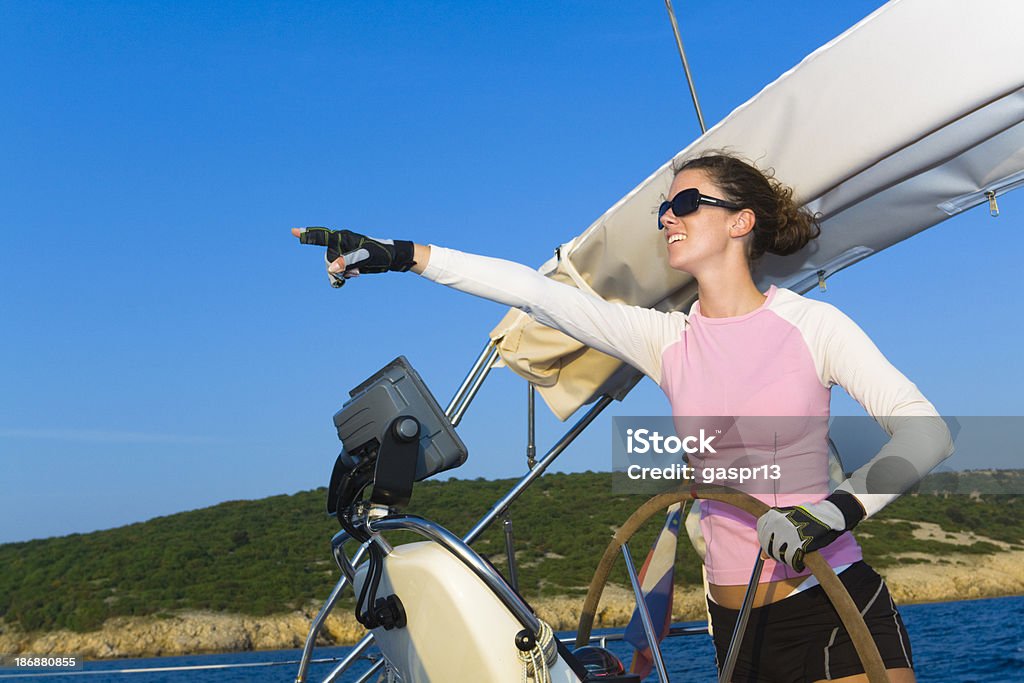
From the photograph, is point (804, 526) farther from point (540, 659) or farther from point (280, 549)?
point (280, 549)

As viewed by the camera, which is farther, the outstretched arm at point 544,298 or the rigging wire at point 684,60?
the rigging wire at point 684,60

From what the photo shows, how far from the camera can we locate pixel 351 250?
147 cm

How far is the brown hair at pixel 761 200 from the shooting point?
1.72 m

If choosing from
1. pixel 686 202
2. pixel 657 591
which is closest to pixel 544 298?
pixel 686 202

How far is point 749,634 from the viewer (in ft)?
5.22

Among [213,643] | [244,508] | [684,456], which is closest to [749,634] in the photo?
[684,456]

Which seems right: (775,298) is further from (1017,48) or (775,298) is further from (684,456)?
(1017,48)

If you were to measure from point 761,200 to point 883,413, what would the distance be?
53 cm

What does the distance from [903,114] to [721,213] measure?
14.2 inches

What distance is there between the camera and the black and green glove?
4.79 feet

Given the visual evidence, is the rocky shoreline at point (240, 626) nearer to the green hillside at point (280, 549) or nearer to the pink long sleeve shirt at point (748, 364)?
the green hillside at point (280, 549)

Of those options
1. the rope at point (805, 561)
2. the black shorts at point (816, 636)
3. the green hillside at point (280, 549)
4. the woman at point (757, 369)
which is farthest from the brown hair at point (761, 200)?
the green hillside at point (280, 549)

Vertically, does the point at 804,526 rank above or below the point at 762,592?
above

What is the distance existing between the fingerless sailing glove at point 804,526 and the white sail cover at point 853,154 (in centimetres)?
68
